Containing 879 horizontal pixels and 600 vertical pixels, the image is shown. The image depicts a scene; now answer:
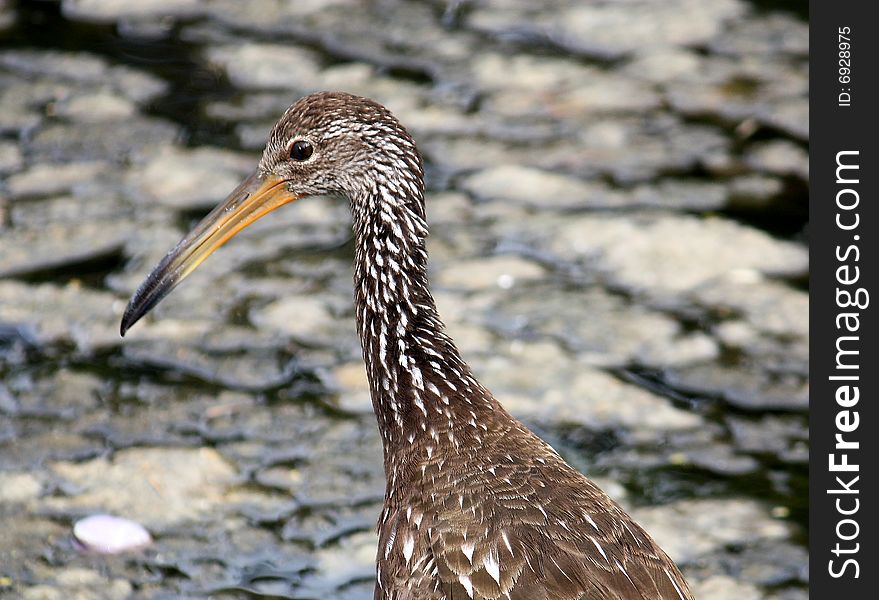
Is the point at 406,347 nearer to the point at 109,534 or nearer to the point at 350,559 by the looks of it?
the point at 350,559

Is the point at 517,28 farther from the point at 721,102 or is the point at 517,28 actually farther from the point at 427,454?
the point at 427,454

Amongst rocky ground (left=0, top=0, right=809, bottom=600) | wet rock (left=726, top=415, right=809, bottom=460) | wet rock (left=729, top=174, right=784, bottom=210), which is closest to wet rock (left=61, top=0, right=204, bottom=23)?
rocky ground (left=0, top=0, right=809, bottom=600)

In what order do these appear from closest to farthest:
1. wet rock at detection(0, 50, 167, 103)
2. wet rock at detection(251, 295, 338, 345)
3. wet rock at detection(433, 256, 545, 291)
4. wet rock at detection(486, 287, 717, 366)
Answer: wet rock at detection(486, 287, 717, 366) < wet rock at detection(251, 295, 338, 345) < wet rock at detection(433, 256, 545, 291) < wet rock at detection(0, 50, 167, 103)

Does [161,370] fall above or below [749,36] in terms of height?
below

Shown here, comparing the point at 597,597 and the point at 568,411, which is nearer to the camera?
the point at 597,597

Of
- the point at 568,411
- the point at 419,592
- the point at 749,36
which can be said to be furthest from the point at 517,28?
the point at 419,592

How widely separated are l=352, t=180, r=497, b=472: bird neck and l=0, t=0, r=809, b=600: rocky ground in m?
0.75

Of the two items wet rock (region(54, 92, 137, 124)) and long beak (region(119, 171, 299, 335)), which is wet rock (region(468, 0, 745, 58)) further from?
long beak (region(119, 171, 299, 335))

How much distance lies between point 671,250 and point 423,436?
7.97 ft

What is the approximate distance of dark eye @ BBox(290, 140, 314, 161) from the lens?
4164 mm

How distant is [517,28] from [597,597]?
491cm

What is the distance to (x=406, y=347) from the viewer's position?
3.94 metres

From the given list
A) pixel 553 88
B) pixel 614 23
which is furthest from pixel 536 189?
pixel 614 23

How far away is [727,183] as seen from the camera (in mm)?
6293
